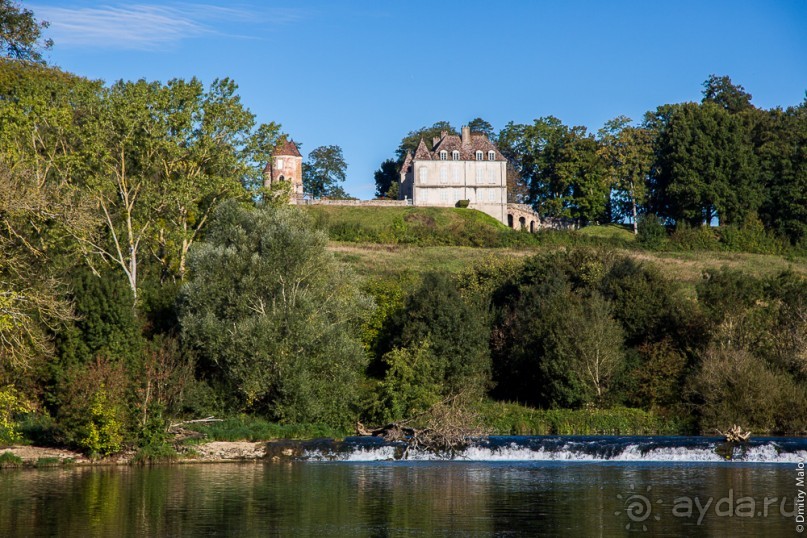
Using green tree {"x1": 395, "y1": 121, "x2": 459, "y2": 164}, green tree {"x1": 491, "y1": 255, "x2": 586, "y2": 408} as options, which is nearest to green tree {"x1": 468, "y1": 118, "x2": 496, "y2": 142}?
green tree {"x1": 395, "y1": 121, "x2": 459, "y2": 164}

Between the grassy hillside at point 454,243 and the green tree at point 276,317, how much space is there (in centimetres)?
2612

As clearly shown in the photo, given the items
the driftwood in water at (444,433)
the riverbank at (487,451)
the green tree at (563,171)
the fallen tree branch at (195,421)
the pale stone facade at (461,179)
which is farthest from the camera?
the pale stone facade at (461,179)

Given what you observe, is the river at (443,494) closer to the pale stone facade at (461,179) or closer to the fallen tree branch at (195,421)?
the fallen tree branch at (195,421)

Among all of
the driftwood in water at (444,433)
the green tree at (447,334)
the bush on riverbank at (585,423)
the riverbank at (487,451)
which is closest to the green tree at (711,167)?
the green tree at (447,334)

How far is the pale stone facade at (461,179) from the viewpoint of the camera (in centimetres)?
11556

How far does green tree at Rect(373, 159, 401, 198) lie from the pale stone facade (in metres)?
19.6

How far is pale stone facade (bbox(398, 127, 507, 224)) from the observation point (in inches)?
4550

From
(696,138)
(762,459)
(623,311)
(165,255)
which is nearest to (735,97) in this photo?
(696,138)

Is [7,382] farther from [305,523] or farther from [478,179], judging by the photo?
[478,179]

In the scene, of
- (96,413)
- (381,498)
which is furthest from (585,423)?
(96,413)

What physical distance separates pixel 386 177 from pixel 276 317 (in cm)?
9882

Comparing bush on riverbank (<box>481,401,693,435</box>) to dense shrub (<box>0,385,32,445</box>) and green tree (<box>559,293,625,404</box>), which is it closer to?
green tree (<box>559,293,625,404</box>)

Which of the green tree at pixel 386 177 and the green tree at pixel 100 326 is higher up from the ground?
the green tree at pixel 386 177

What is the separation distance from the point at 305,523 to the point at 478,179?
95.6 metres
